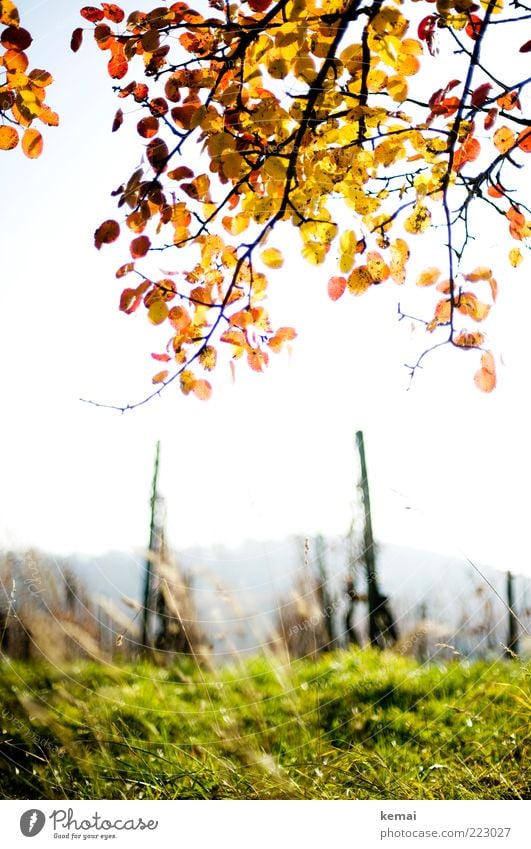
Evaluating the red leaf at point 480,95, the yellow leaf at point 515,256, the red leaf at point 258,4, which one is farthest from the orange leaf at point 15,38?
the yellow leaf at point 515,256

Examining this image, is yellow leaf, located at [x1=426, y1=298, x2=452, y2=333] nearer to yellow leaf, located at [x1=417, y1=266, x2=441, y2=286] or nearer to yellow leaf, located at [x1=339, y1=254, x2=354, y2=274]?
yellow leaf, located at [x1=417, y1=266, x2=441, y2=286]

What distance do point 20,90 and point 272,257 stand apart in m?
0.72

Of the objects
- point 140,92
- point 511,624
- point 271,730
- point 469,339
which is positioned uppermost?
point 140,92

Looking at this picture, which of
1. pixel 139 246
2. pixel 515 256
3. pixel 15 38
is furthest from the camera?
pixel 515 256

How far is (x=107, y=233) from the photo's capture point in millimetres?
1479

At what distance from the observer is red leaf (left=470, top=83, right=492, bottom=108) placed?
146cm

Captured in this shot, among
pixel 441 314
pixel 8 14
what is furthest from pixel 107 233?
pixel 441 314

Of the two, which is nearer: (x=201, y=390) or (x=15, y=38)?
(x=15, y=38)

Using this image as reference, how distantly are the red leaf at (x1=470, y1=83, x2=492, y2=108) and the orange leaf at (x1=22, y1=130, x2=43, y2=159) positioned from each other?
1068 millimetres

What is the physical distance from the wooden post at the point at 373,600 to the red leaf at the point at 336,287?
362 mm

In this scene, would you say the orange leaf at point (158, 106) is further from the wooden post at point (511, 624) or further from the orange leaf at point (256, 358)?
the wooden post at point (511, 624)

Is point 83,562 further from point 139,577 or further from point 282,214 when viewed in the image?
point 282,214

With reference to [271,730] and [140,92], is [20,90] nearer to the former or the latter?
[140,92]
